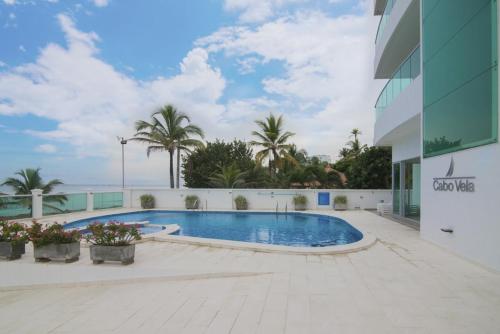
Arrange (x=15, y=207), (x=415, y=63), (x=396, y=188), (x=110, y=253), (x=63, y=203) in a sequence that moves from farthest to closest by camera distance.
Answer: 1. (x=63, y=203)
2. (x=396, y=188)
3. (x=15, y=207)
4. (x=415, y=63)
5. (x=110, y=253)

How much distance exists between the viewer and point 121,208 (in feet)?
66.5

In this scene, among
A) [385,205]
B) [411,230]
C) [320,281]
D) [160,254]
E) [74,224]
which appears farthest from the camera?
[385,205]

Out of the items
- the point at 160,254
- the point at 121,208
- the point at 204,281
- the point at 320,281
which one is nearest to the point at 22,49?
the point at 121,208

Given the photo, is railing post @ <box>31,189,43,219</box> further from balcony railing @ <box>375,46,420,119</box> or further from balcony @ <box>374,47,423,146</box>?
balcony railing @ <box>375,46,420,119</box>

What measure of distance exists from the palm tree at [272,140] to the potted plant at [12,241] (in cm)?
1876

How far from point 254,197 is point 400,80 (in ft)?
37.0

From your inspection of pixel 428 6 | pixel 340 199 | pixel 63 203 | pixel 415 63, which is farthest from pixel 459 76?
pixel 63 203

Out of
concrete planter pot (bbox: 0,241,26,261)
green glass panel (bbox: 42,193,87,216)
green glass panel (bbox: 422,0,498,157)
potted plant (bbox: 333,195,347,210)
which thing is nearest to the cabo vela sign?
green glass panel (bbox: 422,0,498,157)

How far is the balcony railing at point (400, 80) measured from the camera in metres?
9.77

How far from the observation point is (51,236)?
6.70m

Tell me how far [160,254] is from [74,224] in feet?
29.1

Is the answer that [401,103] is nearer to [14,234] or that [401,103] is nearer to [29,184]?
[14,234]

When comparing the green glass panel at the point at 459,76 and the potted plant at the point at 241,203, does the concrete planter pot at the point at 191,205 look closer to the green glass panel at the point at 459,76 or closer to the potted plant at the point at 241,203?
the potted plant at the point at 241,203

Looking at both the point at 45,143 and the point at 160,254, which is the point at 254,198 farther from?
the point at 45,143
